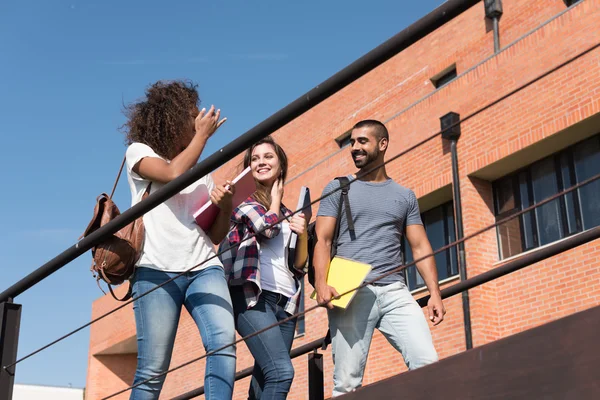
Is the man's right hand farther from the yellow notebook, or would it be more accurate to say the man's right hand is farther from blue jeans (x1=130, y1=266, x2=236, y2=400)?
blue jeans (x1=130, y1=266, x2=236, y2=400)

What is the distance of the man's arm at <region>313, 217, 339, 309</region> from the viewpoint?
329cm

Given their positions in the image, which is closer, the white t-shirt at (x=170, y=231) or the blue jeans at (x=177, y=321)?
the blue jeans at (x=177, y=321)

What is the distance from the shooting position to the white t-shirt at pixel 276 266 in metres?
3.50

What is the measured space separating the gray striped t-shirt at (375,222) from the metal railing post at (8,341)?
1414 mm

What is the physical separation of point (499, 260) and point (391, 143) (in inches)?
132

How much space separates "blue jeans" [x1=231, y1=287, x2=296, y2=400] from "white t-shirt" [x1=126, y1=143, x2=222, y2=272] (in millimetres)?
295

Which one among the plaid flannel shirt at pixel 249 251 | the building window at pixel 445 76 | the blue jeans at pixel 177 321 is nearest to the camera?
the blue jeans at pixel 177 321

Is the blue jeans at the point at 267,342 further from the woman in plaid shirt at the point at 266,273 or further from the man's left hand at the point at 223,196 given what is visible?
the man's left hand at the point at 223,196

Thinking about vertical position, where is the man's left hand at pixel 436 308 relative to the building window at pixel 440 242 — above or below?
below

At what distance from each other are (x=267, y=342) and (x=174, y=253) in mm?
518

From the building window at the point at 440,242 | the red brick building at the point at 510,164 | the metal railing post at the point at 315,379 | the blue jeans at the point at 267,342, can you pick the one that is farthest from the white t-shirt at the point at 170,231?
the building window at the point at 440,242

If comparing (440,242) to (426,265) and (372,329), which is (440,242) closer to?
(426,265)

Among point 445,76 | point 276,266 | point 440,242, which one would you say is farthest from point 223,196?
point 445,76

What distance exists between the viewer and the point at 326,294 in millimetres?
3281
